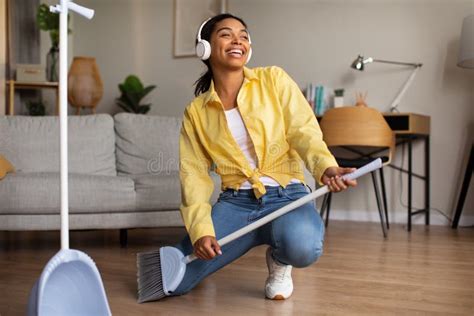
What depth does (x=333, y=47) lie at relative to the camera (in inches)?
163

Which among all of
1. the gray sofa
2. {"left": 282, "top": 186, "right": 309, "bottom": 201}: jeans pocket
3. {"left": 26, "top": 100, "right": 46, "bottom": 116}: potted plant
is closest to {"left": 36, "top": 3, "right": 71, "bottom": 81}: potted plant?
{"left": 26, "top": 100, "right": 46, "bottom": 116}: potted plant

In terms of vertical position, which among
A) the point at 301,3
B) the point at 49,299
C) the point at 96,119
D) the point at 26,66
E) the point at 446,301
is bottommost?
the point at 446,301

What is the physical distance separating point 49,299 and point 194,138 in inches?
29.7

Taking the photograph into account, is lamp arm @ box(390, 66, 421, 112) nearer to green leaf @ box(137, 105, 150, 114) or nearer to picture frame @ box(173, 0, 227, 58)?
picture frame @ box(173, 0, 227, 58)

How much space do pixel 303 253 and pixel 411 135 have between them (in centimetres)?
231

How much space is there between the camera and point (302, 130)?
166 centimetres

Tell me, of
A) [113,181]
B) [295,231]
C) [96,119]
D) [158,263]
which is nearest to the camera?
[295,231]

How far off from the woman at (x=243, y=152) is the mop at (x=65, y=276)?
403mm

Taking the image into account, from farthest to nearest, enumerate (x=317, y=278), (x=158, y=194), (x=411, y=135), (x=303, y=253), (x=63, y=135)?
(x=411, y=135), (x=158, y=194), (x=317, y=278), (x=303, y=253), (x=63, y=135)

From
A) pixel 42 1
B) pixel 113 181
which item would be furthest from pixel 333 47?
pixel 42 1

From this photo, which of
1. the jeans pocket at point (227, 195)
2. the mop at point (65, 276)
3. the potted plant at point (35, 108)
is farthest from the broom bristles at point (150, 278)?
the potted plant at point (35, 108)

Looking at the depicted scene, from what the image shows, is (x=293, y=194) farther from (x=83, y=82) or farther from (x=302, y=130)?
(x=83, y=82)

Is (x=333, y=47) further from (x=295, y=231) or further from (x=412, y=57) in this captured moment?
(x=295, y=231)

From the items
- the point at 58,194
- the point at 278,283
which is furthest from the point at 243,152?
the point at 58,194
